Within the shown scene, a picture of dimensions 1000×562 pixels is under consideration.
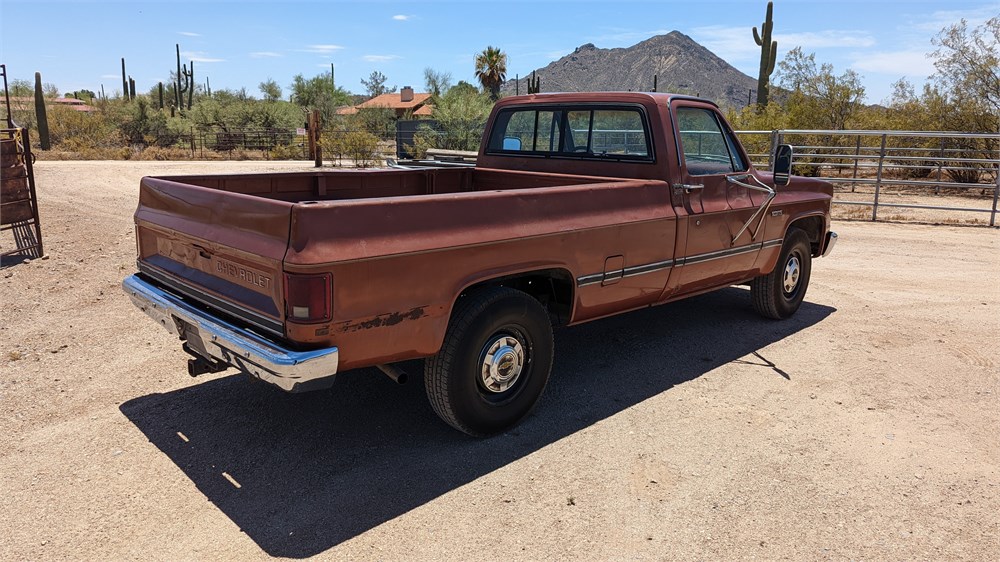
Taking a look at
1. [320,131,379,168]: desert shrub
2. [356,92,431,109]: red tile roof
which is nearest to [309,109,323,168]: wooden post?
[320,131,379,168]: desert shrub

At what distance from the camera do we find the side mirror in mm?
5605

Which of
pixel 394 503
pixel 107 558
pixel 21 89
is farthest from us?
pixel 21 89

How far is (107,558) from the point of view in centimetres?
305

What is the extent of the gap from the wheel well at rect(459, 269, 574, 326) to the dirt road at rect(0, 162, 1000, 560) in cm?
60

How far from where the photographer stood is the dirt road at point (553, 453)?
10.7 ft

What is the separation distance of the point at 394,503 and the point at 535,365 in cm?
121

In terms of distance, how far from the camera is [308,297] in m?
3.22

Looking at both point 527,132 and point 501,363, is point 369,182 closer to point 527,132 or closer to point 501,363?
point 527,132

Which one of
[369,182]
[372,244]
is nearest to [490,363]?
[372,244]

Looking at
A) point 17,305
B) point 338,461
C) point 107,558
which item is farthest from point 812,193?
point 17,305

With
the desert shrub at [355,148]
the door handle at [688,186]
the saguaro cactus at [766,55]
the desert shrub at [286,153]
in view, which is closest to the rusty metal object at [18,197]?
the door handle at [688,186]

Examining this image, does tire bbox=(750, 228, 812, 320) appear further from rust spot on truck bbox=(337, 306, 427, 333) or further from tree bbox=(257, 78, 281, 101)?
tree bbox=(257, 78, 281, 101)

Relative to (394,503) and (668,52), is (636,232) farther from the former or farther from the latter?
(668,52)

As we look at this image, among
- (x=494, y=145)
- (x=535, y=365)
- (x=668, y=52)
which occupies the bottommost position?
(x=535, y=365)
